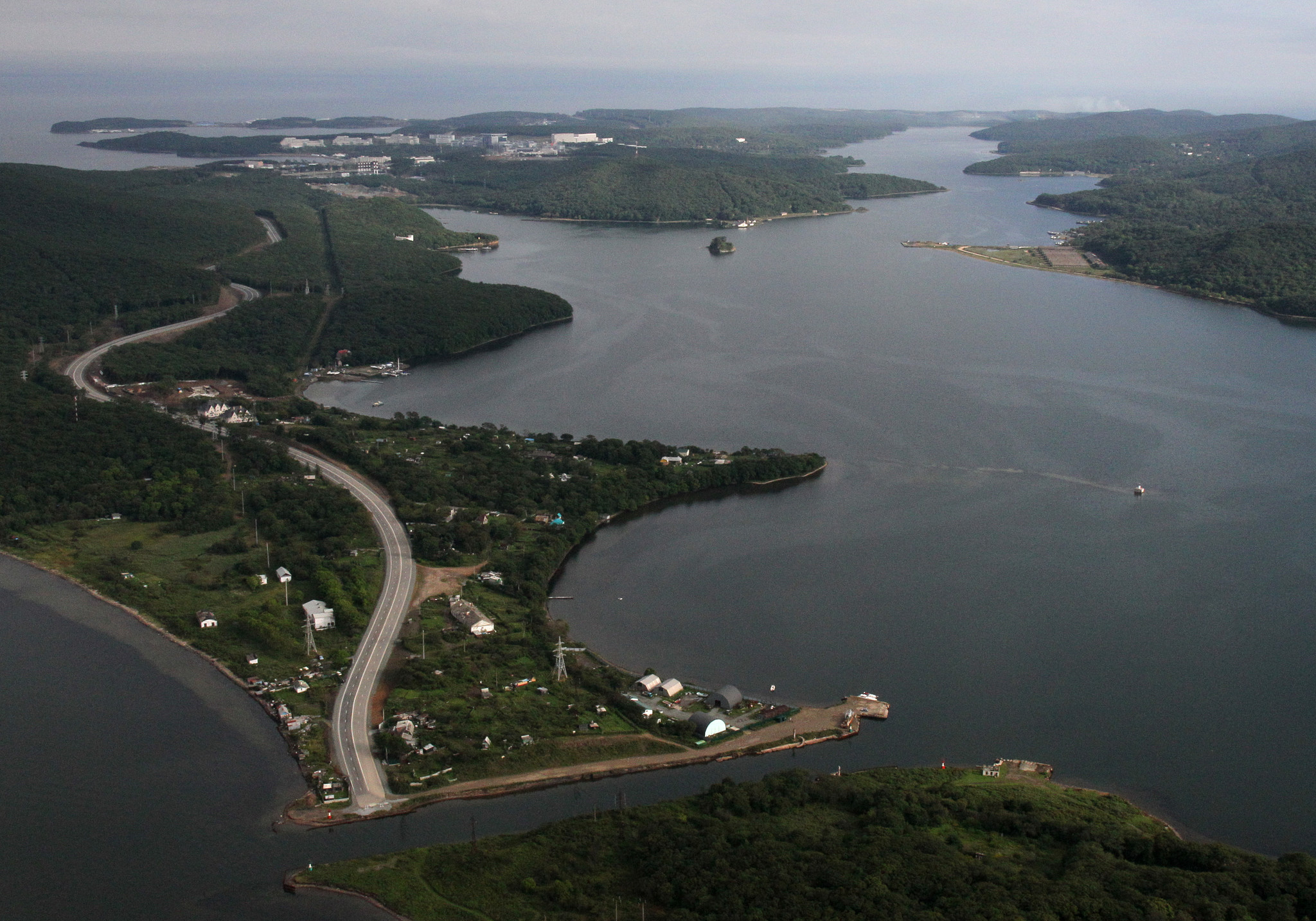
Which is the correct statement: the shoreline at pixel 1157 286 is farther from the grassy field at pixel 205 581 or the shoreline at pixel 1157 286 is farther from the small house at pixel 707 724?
the grassy field at pixel 205 581

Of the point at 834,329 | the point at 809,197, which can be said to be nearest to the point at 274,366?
the point at 834,329

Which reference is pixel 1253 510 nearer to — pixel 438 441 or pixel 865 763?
pixel 865 763

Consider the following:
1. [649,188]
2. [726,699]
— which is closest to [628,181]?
[649,188]

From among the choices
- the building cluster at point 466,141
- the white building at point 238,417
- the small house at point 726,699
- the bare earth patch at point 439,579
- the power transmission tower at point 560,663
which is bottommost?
the small house at point 726,699

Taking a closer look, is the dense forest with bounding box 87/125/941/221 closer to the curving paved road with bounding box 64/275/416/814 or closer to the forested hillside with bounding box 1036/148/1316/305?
the forested hillside with bounding box 1036/148/1316/305

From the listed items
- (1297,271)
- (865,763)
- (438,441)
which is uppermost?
(1297,271)

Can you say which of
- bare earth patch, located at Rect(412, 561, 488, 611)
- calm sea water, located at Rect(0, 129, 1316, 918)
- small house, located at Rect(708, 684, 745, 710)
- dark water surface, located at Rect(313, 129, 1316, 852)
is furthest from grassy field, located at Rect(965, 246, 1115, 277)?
small house, located at Rect(708, 684, 745, 710)

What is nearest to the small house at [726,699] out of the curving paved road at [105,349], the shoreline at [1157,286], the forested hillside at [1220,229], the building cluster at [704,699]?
the building cluster at [704,699]
